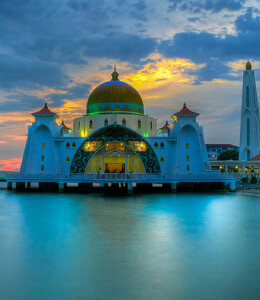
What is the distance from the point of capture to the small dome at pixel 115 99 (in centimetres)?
4666

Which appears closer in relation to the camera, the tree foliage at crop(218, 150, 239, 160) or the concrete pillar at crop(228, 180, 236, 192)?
the concrete pillar at crop(228, 180, 236, 192)

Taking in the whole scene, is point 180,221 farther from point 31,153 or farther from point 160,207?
point 31,153

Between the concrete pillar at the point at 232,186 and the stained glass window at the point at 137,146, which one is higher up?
the stained glass window at the point at 137,146

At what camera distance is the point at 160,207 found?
95.4ft

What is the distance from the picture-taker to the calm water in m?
11.0

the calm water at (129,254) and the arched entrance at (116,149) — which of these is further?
the arched entrance at (116,149)

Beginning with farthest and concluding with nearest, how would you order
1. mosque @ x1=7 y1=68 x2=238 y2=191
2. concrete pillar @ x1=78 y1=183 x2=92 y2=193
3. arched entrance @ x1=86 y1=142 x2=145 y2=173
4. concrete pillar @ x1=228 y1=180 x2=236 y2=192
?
1. arched entrance @ x1=86 y1=142 x2=145 y2=173
2. mosque @ x1=7 y1=68 x2=238 y2=191
3. concrete pillar @ x1=78 y1=183 x2=92 y2=193
4. concrete pillar @ x1=228 y1=180 x2=236 y2=192

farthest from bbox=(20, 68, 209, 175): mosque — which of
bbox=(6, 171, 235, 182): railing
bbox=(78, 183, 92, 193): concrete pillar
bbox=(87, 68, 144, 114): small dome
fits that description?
bbox=(6, 171, 235, 182): railing

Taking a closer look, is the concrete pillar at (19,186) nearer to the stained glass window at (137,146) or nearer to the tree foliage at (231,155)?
the stained glass window at (137,146)

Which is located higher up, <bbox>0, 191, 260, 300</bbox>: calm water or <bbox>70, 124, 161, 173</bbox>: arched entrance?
<bbox>70, 124, 161, 173</bbox>: arched entrance

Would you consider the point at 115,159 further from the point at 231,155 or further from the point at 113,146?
the point at 231,155

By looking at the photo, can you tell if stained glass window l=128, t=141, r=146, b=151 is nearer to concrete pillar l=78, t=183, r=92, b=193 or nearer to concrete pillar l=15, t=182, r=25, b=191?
concrete pillar l=78, t=183, r=92, b=193

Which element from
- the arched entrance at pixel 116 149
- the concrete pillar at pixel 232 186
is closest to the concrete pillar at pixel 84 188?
the arched entrance at pixel 116 149

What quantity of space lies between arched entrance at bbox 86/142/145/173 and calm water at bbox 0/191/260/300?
18129 millimetres
